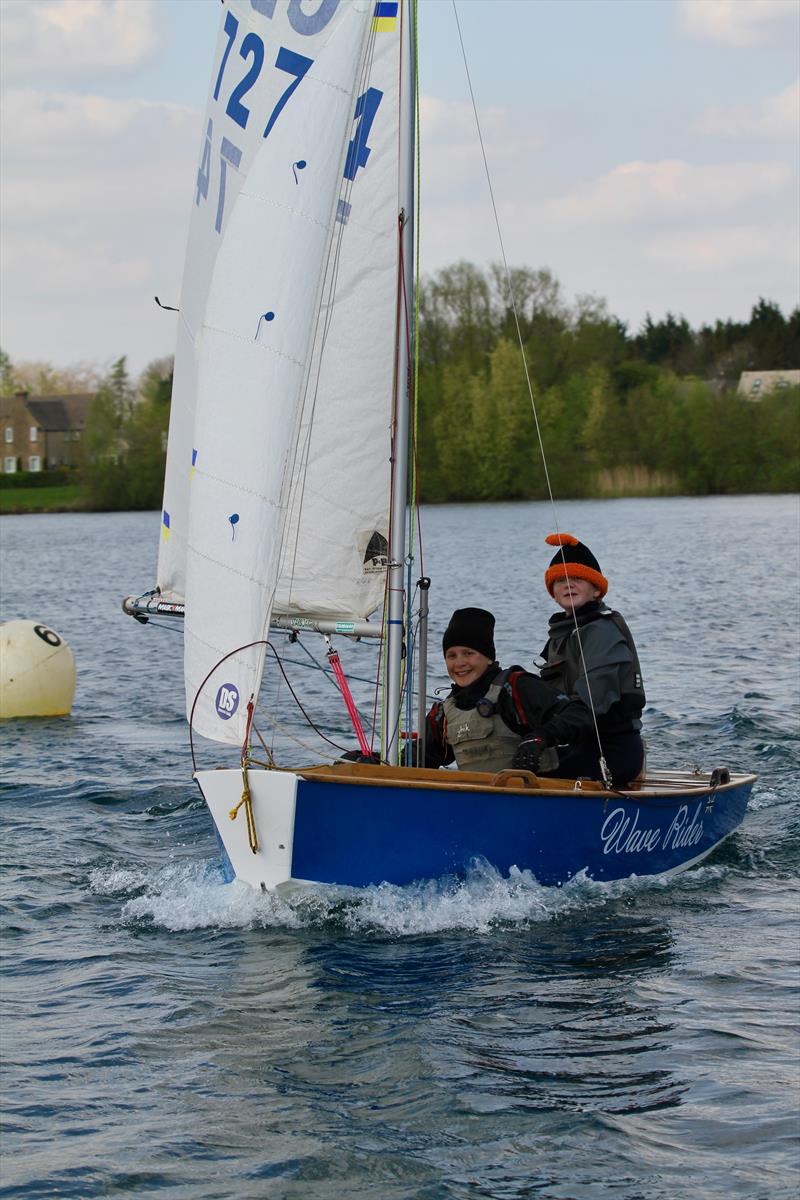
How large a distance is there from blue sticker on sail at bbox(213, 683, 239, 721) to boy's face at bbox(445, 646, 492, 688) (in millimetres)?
1043

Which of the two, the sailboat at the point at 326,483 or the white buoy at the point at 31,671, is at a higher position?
the sailboat at the point at 326,483

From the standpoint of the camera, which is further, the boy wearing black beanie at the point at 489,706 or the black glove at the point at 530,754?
the boy wearing black beanie at the point at 489,706

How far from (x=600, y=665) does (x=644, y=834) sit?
0.90m

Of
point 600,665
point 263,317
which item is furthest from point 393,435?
point 600,665

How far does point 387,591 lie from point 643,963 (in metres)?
2.09

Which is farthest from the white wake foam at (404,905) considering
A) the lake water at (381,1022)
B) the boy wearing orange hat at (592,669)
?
the boy wearing orange hat at (592,669)

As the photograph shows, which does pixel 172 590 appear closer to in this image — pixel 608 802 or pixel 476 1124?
pixel 608 802

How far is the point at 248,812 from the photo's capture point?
6.43m

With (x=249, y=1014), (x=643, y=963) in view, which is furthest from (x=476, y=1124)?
(x=643, y=963)

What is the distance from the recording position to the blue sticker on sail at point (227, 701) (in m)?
6.57

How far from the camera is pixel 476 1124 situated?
4977mm

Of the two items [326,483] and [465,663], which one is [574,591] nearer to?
[465,663]

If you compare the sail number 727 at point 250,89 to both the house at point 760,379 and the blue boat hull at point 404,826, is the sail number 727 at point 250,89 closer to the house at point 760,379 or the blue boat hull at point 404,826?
the blue boat hull at point 404,826

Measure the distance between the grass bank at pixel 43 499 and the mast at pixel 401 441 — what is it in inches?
2636
